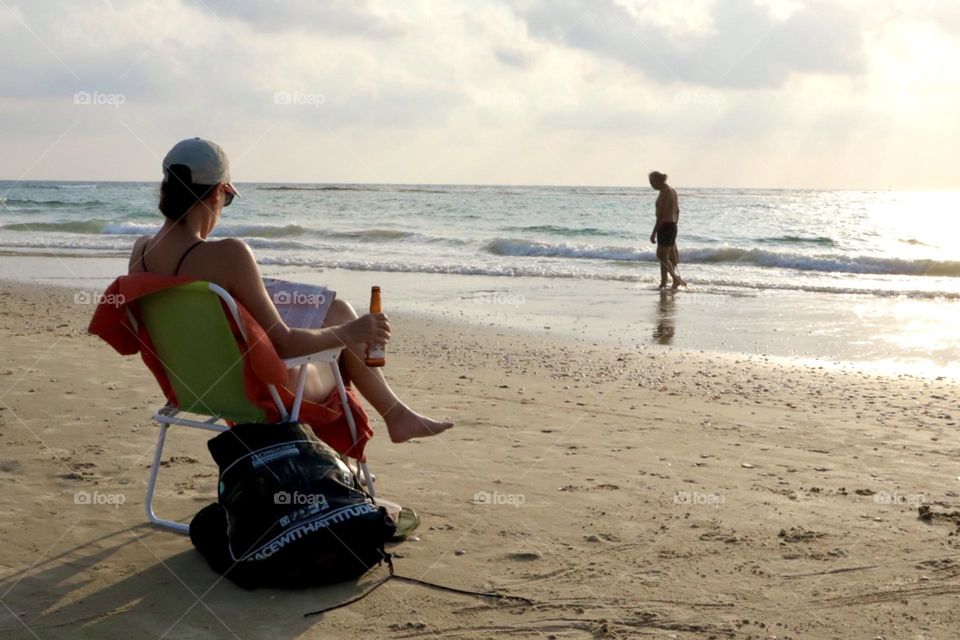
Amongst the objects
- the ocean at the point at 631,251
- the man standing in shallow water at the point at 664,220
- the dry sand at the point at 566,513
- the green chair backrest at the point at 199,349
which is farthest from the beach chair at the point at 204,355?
the man standing in shallow water at the point at 664,220

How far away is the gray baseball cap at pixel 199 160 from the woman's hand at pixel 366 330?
67 cm

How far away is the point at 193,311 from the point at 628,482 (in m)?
2.04

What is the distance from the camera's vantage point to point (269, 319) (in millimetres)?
3398

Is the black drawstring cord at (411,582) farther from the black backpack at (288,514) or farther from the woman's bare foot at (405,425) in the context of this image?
the woman's bare foot at (405,425)

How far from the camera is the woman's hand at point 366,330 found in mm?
3533

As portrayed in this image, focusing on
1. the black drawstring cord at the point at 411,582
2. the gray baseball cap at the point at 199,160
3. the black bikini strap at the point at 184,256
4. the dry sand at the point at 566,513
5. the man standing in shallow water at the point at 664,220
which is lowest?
the black drawstring cord at the point at 411,582

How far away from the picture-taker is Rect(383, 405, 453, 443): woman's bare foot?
3854 mm

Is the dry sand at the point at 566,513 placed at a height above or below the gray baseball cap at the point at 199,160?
below

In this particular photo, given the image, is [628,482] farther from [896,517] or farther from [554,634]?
[554,634]

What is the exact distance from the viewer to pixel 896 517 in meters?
3.94

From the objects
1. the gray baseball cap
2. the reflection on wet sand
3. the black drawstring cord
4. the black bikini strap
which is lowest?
the black drawstring cord

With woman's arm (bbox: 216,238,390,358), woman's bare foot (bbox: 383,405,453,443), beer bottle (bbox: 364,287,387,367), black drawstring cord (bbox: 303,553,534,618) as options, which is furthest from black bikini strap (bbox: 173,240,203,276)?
black drawstring cord (bbox: 303,553,534,618)

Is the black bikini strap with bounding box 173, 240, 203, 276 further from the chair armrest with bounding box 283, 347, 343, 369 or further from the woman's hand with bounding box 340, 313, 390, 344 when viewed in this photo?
the woman's hand with bounding box 340, 313, 390, 344

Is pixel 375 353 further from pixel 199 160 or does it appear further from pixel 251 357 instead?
pixel 199 160
